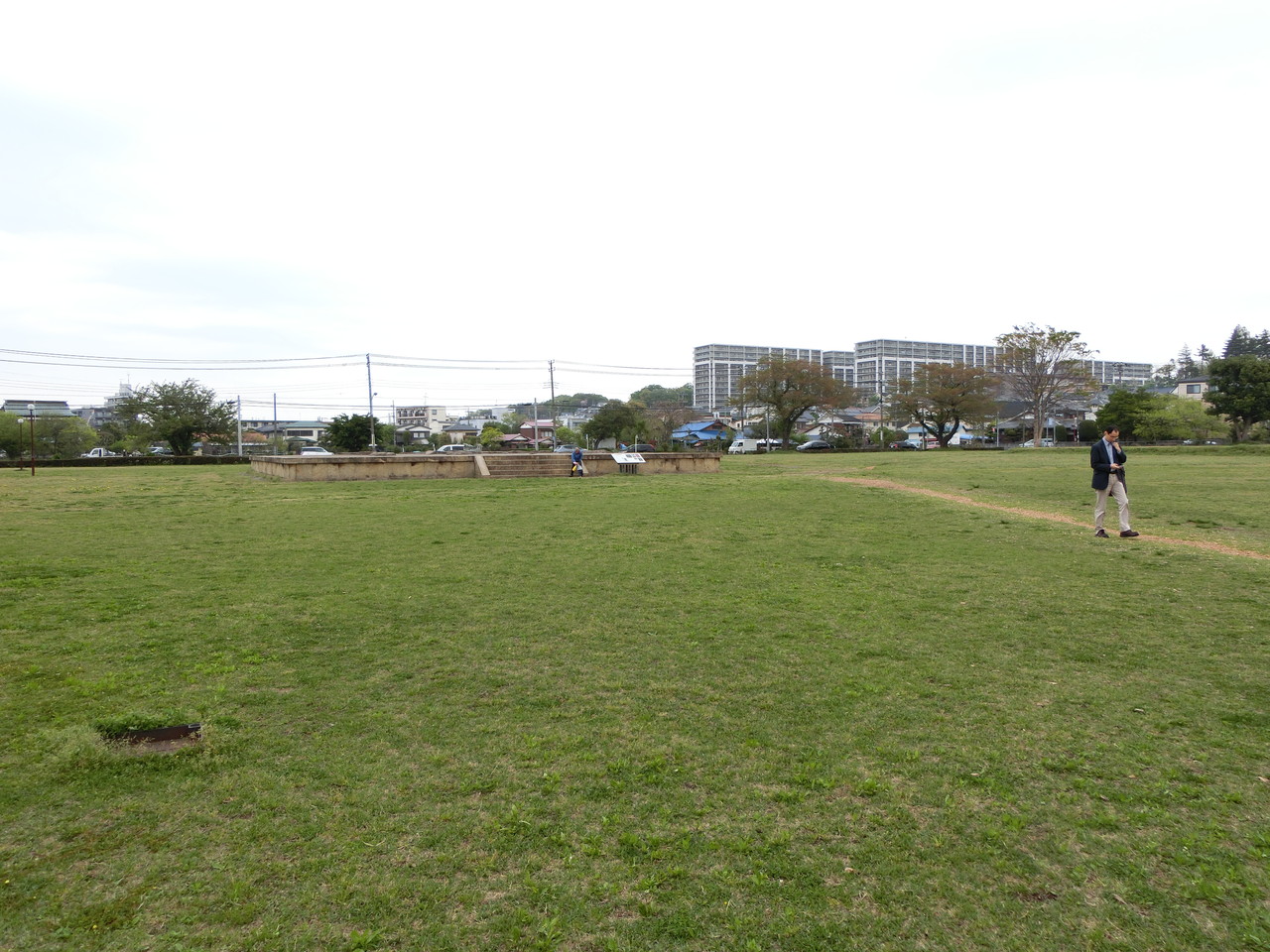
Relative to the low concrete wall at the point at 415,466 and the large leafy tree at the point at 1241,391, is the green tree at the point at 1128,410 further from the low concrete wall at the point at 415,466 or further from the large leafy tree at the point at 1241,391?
the low concrete wall at the point at 415,466

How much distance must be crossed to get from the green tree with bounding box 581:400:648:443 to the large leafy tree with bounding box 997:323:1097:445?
30.3 m

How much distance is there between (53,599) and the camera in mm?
6730

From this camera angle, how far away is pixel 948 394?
5825cm

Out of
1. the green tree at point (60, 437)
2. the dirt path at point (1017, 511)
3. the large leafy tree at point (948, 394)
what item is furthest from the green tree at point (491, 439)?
the dirt path at point (1017, 511)

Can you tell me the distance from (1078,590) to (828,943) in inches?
242

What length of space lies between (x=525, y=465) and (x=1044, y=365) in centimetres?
4570

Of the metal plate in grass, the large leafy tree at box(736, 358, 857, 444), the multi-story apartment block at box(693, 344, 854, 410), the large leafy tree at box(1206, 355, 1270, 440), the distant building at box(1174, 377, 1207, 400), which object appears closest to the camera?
the metal plate in grass

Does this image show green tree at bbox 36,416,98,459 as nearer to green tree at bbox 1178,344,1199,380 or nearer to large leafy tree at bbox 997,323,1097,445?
large leafy tree at bbox 997,323,1097,445

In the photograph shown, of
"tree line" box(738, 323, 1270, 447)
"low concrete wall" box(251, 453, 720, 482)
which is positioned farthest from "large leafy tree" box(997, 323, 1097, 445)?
"low concrete wall" box(251, 453, 720, 482)

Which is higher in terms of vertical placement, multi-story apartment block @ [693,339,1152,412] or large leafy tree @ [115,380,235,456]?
multi-story apartment block @ [693,339,1152,412]

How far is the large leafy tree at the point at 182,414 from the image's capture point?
1982 inches

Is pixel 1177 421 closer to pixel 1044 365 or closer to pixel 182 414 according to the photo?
pixel 1044 365

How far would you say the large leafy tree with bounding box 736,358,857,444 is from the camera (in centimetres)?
6131

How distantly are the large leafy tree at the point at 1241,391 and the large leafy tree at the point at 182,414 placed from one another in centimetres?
6804
